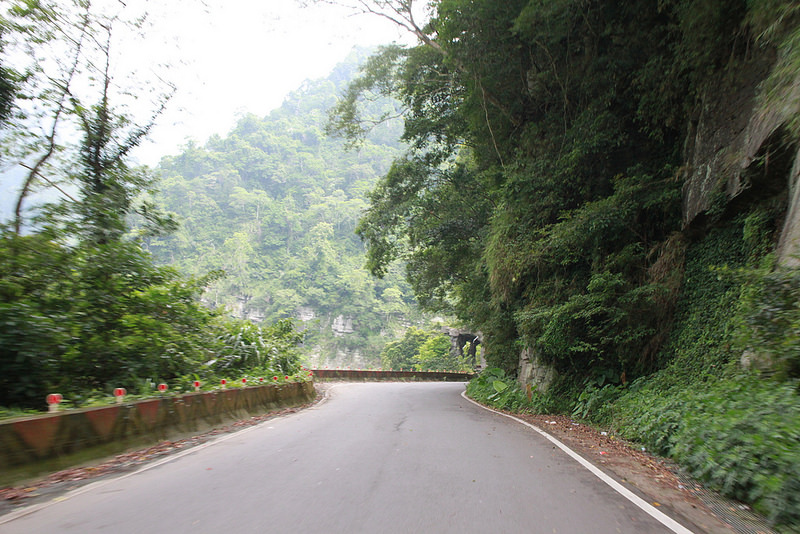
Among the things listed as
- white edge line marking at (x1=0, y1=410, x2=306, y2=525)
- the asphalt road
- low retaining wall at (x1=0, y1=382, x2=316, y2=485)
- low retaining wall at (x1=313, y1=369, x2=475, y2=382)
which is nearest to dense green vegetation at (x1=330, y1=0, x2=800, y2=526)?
the asphalt road

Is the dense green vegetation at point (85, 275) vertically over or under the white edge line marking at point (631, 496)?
over

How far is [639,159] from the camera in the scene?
42.6ft

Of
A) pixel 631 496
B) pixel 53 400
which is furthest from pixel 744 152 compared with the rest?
pixel 53 400

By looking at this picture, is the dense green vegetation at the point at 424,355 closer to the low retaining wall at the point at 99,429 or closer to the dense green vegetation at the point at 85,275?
the dense green vegetation at the point at 85,275

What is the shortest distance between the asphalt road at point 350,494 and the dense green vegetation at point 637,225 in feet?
5.43

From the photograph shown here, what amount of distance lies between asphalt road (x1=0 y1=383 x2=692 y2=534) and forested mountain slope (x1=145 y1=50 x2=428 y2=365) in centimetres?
5229

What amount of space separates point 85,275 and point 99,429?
2906 millimetres

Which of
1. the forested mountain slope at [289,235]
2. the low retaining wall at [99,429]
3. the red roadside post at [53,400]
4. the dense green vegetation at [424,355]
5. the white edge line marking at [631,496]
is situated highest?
the forested mountain slope at [289,235]

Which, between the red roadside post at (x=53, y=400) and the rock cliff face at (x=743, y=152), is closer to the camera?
the red roadside post at (x=53, y=400)

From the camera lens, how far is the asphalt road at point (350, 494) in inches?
151

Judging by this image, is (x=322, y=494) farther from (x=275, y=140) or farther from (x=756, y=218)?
(x=275, y=140)

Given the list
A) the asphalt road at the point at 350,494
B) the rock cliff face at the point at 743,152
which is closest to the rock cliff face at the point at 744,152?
the rock cliff face at the point at 743,152

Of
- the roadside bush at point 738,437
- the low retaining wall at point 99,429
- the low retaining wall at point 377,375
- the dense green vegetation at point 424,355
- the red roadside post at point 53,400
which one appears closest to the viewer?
the roadside bush at point 738,437

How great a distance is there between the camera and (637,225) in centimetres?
1218
